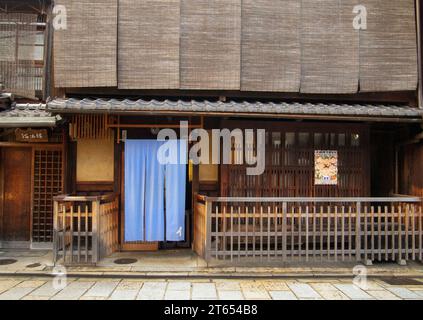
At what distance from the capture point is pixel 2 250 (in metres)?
9.88

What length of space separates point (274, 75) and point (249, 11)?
6.19 feet

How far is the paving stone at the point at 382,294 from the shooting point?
652 cm

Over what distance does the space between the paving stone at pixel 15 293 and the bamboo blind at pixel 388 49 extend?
9593 millimetres

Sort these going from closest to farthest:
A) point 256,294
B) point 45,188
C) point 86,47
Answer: point 256,294, point 86,47, point 45,188

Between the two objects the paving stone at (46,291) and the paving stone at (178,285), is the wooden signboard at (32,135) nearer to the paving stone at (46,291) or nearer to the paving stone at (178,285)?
the paving stone at (46,291)

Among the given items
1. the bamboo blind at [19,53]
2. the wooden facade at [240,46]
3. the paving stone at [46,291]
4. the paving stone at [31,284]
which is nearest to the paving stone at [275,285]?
the paving stone at [46,291]

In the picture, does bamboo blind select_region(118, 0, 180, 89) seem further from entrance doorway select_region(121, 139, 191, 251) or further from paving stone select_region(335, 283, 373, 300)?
Result: paving stone select_region(335, 283, 373, 300)

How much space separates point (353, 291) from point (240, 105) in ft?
16.1

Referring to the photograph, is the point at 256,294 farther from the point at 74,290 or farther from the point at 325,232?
the point at 74,290

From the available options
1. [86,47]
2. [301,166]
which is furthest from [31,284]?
[301,166]

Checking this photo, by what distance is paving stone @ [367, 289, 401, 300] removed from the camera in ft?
21.4

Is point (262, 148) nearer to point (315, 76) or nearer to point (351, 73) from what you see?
point (315, 76)

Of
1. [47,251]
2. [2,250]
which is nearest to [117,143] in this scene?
[47,251]

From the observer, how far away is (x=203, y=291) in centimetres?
675
